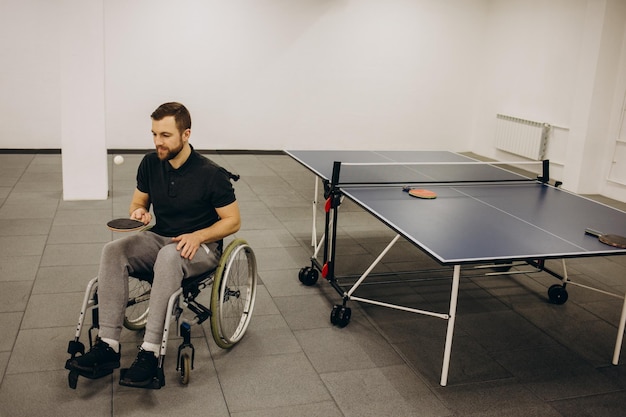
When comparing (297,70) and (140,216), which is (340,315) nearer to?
(140,216)

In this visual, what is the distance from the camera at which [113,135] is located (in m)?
7.55

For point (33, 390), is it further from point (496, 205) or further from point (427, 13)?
point (427, 13)

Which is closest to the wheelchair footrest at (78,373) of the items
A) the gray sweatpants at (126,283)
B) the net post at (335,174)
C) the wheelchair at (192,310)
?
the wheelchair at (192,310)

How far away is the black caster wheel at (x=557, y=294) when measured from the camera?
3717 mm

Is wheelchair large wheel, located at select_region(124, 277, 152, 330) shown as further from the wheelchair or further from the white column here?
the white column

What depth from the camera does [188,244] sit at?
8.43ft

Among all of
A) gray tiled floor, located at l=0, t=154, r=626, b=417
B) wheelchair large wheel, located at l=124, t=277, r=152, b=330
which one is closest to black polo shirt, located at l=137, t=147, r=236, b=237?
wheelchair large wheel, located at l=124, t=277, r=152, b=330

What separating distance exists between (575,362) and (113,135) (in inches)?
239

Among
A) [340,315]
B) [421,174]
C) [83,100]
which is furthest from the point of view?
[83,100]

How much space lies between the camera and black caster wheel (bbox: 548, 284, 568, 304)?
3.72 meters

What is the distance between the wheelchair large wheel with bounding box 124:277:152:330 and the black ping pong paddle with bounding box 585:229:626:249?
6.80 ft

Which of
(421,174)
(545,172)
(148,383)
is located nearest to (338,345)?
(148,383)

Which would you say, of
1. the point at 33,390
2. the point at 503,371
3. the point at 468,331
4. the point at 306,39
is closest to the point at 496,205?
the point at 468,331

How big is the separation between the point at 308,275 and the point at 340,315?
0.58 meters
